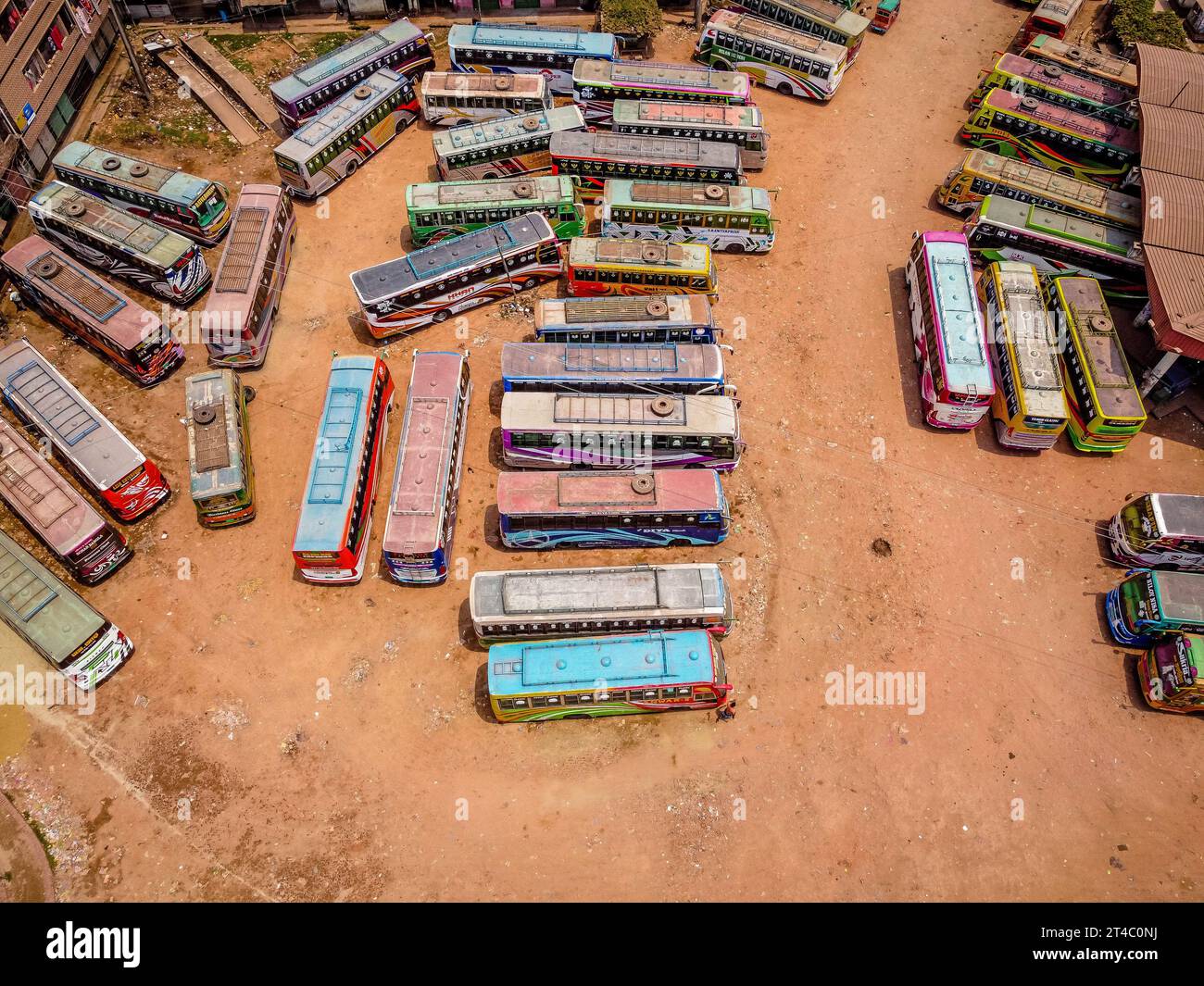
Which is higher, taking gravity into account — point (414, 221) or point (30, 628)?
point (414, 221)

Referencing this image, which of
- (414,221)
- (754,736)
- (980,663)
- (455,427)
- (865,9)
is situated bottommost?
(754,736)

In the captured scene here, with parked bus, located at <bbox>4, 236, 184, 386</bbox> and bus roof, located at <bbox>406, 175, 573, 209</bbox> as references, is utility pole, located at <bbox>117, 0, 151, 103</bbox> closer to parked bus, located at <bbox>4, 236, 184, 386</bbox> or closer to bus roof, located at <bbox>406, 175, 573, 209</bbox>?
parked bus, located at <bbox>4, 236, 184, 386</bbox>

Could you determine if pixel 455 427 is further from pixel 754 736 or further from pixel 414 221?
pixel 754 736

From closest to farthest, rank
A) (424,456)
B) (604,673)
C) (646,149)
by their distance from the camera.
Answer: (604,673)
(424,456)
(646,149)

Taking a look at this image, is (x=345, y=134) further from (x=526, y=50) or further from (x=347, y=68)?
(x=526, y=50)

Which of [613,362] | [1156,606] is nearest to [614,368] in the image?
[613,362]

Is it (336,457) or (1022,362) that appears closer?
(336,457)
